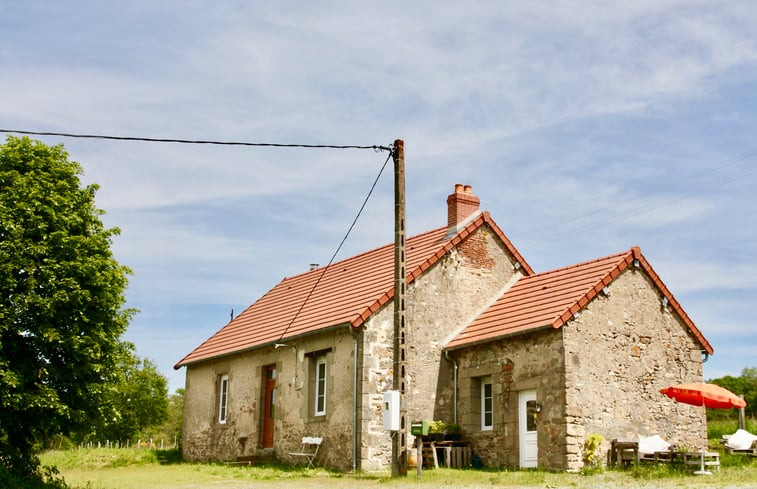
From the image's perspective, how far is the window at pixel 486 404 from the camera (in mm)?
20969

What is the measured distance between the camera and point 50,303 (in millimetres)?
17172

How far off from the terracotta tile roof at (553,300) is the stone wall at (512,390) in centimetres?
32

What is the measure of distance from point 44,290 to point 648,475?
12.7 m

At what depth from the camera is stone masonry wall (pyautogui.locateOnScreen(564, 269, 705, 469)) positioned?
18766mm

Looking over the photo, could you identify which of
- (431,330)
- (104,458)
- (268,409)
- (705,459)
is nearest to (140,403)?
(104,458)

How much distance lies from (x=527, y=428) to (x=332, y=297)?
715 centimetres

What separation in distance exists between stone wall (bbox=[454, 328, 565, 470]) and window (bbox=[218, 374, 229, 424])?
27.1ft

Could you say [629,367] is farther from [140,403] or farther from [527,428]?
[140,403]

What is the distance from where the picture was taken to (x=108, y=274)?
59.7 feet

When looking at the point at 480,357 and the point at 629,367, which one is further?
the point at 480,357

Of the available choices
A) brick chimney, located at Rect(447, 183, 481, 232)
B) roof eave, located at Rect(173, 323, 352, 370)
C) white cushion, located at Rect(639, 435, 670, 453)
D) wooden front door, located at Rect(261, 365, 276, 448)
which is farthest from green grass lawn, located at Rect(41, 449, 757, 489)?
brick chimney, located at Rect(447, 183, 481, 232)

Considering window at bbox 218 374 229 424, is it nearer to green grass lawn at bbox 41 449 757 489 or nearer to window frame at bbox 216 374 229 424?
window frame at bbox 216 374 229 424

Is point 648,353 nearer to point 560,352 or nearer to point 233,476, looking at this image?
point 560,352

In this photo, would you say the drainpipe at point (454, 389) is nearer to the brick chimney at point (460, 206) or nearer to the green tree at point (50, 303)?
the brick chimney at point (460, 206)
